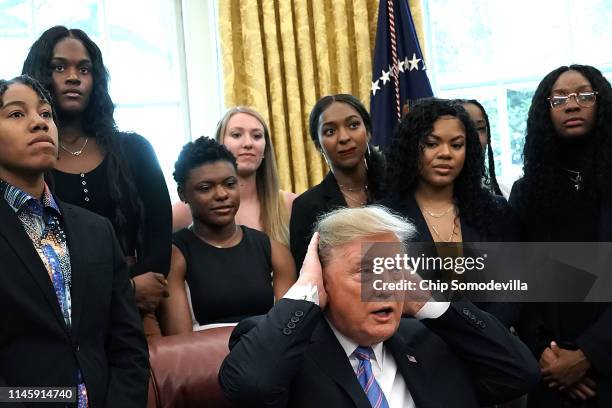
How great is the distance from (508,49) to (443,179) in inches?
115

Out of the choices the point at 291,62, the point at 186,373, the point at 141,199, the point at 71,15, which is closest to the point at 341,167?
the point at 141,199

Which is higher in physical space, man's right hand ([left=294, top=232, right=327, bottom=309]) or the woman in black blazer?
the woman in black blazer

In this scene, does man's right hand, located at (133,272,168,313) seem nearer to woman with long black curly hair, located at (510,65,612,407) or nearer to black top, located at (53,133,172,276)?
black top, located at (53,133,172,276)

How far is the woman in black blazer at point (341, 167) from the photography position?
3355 millimetres

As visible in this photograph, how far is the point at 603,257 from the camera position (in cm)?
280

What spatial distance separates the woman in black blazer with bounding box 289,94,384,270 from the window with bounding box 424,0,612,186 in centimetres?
217

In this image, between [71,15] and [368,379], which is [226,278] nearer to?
[368,379]

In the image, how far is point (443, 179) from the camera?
2.99 m

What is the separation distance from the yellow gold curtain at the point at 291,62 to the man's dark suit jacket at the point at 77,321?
2.87 meters

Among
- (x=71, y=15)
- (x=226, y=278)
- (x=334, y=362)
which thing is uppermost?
(x=71, y=15)

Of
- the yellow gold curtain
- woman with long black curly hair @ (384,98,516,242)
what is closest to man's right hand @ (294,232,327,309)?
woman with long black curly hair @ (384,98,516,242)

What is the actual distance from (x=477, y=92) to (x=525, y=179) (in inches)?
107

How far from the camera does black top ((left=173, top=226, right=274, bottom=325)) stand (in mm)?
3020

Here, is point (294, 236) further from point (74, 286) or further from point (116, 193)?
point (74, 286)
